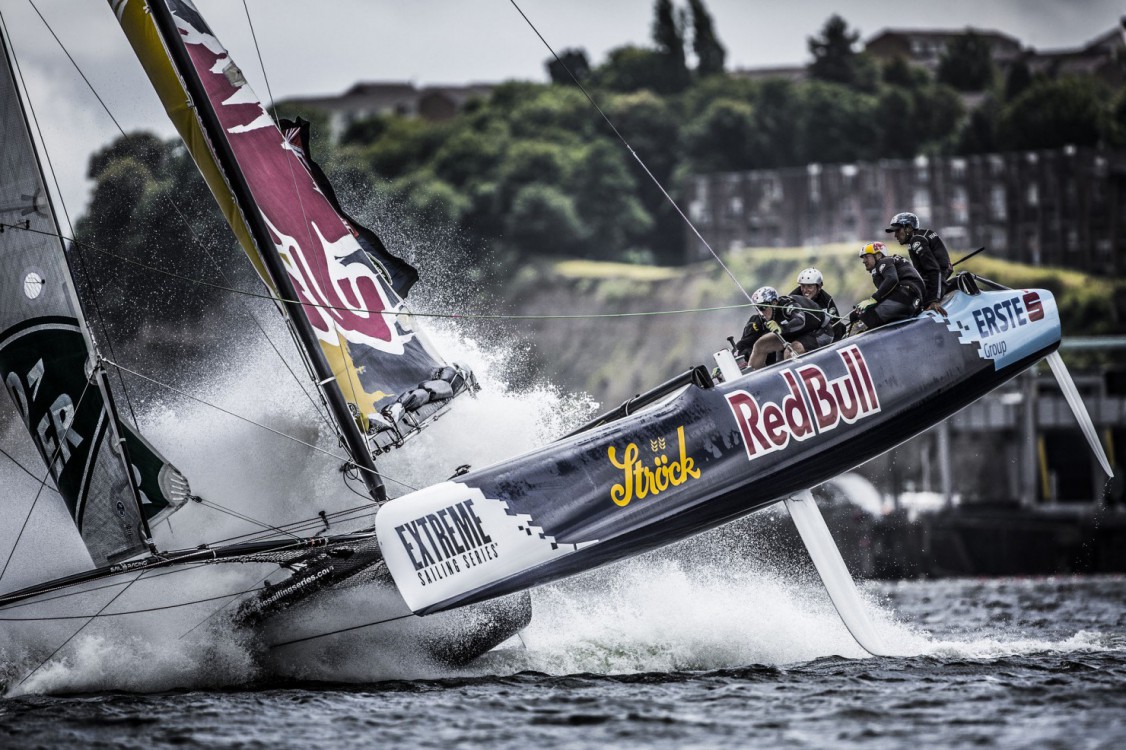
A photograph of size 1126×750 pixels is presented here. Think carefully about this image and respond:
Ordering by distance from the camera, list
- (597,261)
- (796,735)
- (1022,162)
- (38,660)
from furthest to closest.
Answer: (597,261) → (1022,162) → (38,660) → (796,735)

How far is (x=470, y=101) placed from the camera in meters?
68.4

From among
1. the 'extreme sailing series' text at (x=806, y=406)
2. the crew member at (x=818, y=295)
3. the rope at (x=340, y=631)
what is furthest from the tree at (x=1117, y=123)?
the rope at (x=340, y=631)

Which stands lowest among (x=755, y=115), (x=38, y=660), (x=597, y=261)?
(x=38, y=660)

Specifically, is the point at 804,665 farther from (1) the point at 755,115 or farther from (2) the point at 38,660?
(1) the point at 755,115

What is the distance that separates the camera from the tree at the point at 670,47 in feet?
243

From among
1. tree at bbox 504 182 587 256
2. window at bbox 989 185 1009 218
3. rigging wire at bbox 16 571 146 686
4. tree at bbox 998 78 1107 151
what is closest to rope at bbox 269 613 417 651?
rigging wire at bbox 16 571 146 686

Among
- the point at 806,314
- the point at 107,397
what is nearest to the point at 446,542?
the point at 107,397

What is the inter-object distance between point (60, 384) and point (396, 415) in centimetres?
213

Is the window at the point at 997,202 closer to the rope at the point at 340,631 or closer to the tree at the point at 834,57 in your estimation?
the tree at the point at 834,57

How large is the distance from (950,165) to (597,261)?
1497 centimetres

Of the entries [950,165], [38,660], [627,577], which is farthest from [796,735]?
[950,165]

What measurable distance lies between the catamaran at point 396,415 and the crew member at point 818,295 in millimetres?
333

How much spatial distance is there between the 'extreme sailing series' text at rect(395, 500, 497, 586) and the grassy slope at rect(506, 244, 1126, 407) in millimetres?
32950

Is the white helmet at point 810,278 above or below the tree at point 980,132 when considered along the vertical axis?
below
